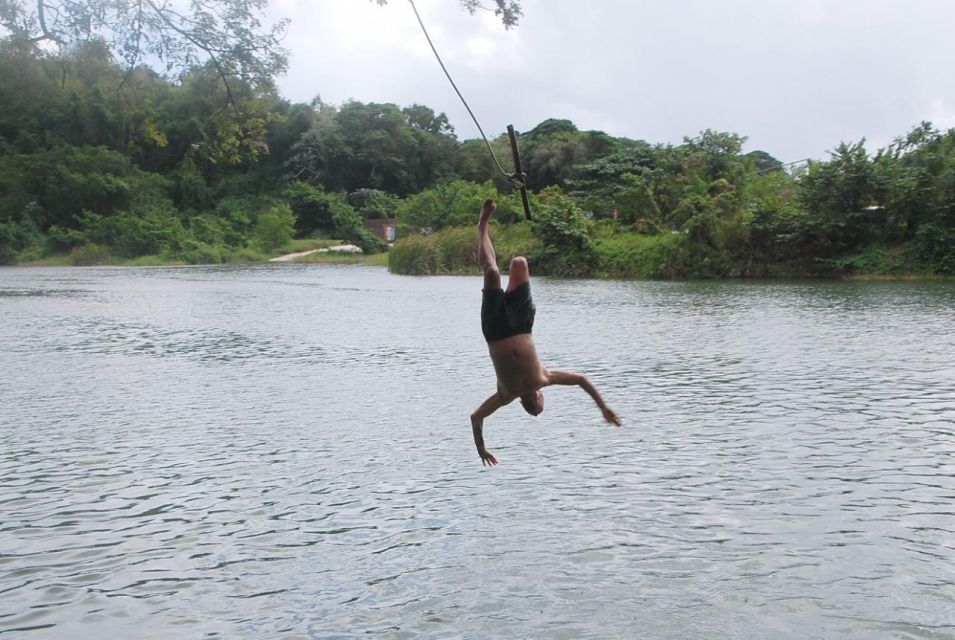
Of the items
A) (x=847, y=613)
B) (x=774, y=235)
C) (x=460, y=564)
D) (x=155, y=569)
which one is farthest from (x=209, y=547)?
(x=774, y=235)

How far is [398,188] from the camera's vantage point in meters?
115

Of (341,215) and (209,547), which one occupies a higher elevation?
(341,215)

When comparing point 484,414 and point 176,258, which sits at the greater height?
point 176,258

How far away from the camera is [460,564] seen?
10320mm

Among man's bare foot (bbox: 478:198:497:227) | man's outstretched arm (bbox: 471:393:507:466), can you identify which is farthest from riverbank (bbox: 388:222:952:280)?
man's bare foot (bbox: 478:198:497:227)

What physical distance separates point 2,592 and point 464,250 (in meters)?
60.9

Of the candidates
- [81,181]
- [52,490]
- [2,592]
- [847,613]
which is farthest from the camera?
[81,181]

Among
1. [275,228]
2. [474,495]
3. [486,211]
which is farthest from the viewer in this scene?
[275,228]

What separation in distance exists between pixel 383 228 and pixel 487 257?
3785 inches

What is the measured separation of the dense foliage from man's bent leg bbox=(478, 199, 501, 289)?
4654mm

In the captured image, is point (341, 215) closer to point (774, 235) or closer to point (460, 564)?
point (774, 235)

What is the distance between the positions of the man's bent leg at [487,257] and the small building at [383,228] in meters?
94.6

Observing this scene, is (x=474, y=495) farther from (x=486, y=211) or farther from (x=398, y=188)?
(x=398, y=188)

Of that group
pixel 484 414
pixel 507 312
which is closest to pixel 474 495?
pixel 484 414
